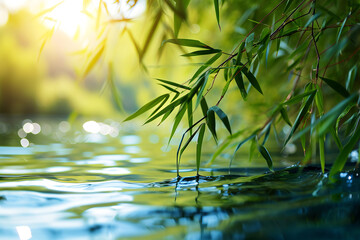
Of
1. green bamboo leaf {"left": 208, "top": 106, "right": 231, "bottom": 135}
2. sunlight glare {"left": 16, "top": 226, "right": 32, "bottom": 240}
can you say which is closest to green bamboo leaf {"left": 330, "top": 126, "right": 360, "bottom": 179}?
green bamboo leaf {"left": 208, "top": 106, "right": 231, "bottom": 135}

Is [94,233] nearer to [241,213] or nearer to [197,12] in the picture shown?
[241,213]

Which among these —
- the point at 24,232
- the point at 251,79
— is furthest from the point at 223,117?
the point at 24,232

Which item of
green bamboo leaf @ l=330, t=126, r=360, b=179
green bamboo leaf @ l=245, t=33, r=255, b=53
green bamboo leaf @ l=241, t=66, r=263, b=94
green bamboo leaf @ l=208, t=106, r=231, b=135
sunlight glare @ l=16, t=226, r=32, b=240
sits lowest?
sunlight glare @ l=16, t=226, r=32, b=240

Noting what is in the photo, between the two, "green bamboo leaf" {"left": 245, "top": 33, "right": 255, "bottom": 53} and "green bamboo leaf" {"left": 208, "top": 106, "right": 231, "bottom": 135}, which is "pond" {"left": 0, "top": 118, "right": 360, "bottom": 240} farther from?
"green bamboo leaf" {"left": 245, "top": 33, "right": 255, "bottom": 53}

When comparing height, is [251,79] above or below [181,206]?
above

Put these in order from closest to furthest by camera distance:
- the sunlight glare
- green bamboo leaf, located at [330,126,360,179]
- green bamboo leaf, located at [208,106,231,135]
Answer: the sunlight glare
green bamboo leaf, located at [330,126,360,179]
green bamboo leaf, located at [208,106,231,135]

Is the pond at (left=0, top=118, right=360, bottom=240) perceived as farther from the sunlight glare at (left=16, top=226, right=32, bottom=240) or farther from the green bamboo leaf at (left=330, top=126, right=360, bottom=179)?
the green bamboo leaf at (left=330, top=126, right=360, bottom=179)

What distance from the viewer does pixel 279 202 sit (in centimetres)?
125

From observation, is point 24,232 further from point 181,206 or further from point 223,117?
point 223,117

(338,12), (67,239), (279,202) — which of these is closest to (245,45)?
(279,202)

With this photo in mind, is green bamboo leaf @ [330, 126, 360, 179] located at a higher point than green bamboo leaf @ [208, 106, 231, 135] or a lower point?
lower

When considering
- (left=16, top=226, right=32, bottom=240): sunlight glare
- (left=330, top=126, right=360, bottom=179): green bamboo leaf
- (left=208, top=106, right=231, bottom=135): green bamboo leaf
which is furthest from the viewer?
(left=208, top=106, right=231, bottom=135): green bamboo leaf

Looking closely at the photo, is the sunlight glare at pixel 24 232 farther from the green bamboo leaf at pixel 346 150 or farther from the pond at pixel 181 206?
the green bamboo leaf at pixel 346 150

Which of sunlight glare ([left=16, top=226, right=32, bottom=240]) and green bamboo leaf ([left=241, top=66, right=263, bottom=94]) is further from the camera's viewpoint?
green bamboo leaf ([left=241, top=66, right=263, bottom=94])
